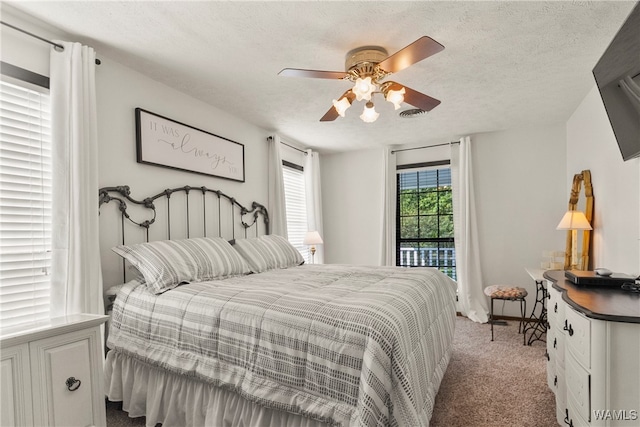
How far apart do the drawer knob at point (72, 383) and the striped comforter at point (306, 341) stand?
45cm

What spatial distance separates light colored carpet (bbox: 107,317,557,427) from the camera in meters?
2.07

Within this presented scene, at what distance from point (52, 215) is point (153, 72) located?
1.37 m

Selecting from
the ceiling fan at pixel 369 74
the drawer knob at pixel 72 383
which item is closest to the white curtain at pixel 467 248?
the ceiling fan at pixel 369 74

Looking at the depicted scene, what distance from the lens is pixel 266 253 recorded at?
3.16m

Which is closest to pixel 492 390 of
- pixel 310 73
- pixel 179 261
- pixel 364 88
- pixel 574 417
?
pixel 574 417

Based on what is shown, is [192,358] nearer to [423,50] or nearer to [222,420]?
[222,420]

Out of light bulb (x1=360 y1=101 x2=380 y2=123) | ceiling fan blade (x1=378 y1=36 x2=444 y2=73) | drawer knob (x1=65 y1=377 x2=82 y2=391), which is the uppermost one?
ceiling fan blade (x1=378 y1=36 x2=444 y2=73)

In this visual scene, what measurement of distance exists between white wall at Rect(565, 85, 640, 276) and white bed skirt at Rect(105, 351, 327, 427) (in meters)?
2.51

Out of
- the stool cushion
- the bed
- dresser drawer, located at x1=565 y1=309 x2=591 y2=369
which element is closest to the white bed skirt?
the bed

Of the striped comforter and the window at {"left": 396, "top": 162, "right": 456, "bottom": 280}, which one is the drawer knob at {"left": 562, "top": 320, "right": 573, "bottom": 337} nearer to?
the striped comforter

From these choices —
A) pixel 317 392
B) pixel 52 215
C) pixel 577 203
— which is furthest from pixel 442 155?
pixel 52 215

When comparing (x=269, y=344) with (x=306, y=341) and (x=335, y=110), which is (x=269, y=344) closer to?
(x=306, y=341)

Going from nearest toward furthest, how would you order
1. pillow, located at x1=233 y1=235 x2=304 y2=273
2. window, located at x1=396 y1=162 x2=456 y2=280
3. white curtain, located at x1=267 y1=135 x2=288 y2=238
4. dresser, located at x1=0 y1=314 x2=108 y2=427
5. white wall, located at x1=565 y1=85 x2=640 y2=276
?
dresser, located at x1=0 y1=314 x2=108 y2=427
white wall, located at x1=565 y1=85 x2=640 y2=276
pillow, located at x1=233 y1=235 x2=304 y2=273
white curtain, located at x1=267 y1=135 x2=288 y2=238
window, located at x1=396 y1=162 x2=456 y2=280

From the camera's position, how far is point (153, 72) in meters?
2.69
